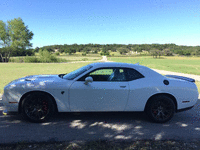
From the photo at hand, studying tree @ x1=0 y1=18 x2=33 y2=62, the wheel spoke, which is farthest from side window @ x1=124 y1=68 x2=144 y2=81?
tree @ x1=0 y1=18 x2=33 y2=62

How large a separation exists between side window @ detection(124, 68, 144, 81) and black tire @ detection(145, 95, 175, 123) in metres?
0.66

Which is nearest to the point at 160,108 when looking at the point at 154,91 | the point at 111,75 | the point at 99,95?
the point at 154,91

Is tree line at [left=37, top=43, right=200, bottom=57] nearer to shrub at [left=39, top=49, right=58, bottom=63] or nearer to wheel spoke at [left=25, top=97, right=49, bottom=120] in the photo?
shrub at [left=39, top=49, right=58, bottom=63]

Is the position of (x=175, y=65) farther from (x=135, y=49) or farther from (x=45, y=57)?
(x=135, y=49)

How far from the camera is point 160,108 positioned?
3.79m

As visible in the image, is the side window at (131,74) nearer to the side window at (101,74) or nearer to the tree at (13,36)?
the side window at (101,74)

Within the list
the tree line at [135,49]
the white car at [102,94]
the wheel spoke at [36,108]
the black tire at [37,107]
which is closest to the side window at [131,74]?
the white car at [102,94]

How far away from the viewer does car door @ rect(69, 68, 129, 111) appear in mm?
3535

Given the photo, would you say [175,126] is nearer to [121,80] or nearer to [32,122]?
[121,80]

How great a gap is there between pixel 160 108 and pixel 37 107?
297cm

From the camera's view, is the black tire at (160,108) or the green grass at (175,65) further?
the green grass at (175,65)

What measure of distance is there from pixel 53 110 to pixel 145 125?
224 centimetres

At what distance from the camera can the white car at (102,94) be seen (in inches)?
139

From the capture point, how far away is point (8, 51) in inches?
2156
